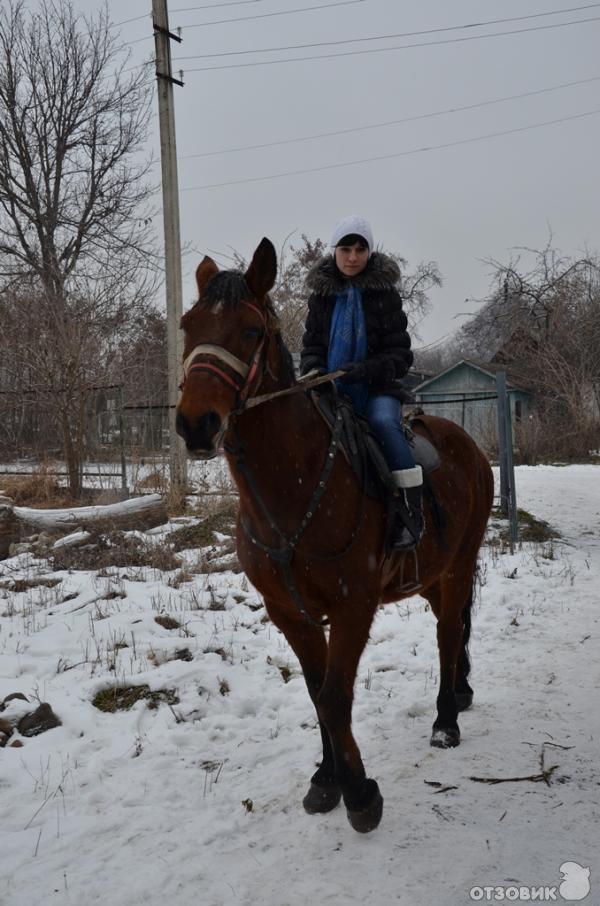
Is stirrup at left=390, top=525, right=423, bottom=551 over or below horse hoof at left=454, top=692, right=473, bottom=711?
over

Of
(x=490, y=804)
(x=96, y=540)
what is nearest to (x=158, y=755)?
(x=490, y=804)

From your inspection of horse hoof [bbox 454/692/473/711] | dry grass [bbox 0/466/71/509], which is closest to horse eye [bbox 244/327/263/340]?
horse hoof [bbox 454/692/473/711]

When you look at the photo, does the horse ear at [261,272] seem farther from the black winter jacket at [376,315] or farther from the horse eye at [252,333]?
the black winter jacket at [376,315]

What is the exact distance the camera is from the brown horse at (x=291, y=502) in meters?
2.26

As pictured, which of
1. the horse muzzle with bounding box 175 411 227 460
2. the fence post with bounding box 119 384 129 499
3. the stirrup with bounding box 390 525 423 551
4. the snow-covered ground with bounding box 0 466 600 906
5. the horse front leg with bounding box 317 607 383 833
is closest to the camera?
the horse muzzle with bounding box 175 411 227 460

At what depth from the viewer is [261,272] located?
244cm

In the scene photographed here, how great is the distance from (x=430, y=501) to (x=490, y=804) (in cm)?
157

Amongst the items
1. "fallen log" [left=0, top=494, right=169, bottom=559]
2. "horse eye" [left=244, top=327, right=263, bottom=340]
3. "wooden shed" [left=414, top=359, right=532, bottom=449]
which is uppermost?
"wooden shed" [left=414, top=359, right=532, bottom=449]

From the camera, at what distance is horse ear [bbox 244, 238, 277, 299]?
2.41m

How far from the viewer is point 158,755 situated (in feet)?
11.3

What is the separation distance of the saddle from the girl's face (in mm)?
765

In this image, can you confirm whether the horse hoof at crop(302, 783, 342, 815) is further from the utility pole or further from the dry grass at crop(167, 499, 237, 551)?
the utility pole

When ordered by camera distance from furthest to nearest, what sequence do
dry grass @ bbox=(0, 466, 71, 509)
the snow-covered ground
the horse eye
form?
dry grass @ bbox=(0, 466, 71, 509) → the snow-covered ground → the horse eye

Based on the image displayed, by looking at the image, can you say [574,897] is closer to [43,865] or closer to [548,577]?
[43,865]
